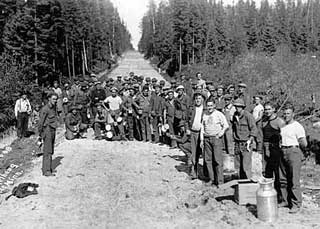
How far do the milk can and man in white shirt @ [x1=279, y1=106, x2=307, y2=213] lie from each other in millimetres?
634

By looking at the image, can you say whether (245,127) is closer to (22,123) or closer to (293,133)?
(293,133)

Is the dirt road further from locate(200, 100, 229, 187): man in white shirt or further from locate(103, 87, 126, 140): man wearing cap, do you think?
locate(103, 87, 126, 140): man wearing cap

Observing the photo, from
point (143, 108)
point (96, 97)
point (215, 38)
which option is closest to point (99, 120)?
point (96, 97)

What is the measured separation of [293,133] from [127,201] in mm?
3866

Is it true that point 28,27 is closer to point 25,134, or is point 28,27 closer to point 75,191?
point 25,134

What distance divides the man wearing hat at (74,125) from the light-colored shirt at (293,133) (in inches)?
386

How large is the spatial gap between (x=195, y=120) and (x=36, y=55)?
3136 cm

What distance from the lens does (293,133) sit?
30.8 feet

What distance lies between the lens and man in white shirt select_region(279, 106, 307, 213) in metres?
9.38

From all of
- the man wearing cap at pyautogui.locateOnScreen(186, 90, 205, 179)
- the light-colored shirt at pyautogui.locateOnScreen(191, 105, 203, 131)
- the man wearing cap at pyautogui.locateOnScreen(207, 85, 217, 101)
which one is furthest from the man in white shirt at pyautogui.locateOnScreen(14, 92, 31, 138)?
the light-colored shirt at pyautogui.locateOnScreen(191, 105, 203, 131)

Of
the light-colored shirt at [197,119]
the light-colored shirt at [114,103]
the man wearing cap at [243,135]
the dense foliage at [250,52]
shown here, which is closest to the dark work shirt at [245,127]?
the man wearing cap at [243,135]

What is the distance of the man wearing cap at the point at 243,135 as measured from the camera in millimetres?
10922

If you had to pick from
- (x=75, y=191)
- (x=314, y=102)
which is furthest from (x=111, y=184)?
(x=314, y=102)

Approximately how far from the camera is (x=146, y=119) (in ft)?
55.6
